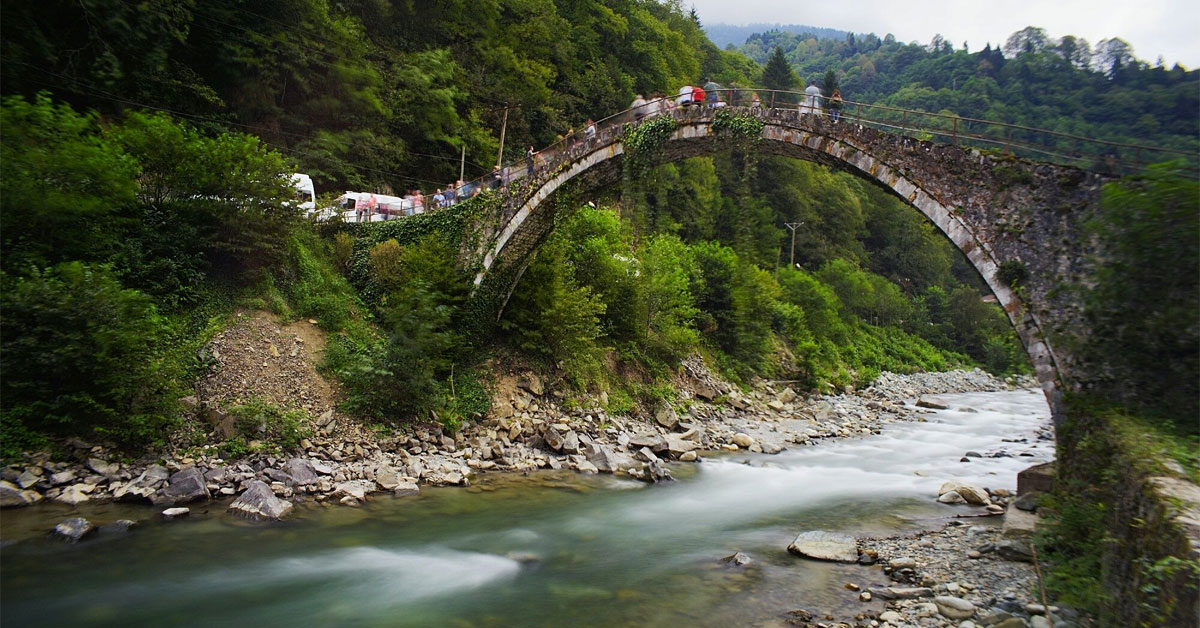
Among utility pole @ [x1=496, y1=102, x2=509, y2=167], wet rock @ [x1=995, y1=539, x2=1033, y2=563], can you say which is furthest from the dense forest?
wet rock @ [x1=995, y1=539, x2=1033, y2=563]

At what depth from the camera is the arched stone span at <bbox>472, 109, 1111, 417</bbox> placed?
9711 millimetres

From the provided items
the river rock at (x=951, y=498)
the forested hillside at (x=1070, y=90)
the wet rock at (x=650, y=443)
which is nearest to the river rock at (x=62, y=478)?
the wet rock at (x=650, y=443)

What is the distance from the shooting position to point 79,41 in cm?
1331

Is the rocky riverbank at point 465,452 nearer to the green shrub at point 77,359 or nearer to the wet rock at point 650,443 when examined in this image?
the wet rock at point 650,443

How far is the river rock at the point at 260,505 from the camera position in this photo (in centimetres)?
934

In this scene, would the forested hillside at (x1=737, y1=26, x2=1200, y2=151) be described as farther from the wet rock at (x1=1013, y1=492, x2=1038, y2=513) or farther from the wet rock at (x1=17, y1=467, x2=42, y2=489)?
the wet rock at (x1=17, y1=467, x2=42, y2=489)

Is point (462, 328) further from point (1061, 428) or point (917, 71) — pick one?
point (917, 71)

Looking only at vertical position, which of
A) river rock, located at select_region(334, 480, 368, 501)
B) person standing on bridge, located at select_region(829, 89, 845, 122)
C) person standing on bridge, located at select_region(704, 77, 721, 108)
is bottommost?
river rock, located at select_region(334, 480, 368, 501)

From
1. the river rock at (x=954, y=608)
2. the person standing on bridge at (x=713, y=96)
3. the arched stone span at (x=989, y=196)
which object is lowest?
the river rock at (x=954, y=608)

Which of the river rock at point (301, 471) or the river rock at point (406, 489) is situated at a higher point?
the river rock at point (301, 471)

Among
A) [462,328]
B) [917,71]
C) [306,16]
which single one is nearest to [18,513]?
[462,328]

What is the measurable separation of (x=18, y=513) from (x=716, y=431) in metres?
14.9

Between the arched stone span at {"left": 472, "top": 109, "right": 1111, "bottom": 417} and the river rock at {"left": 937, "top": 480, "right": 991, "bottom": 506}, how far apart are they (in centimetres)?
257

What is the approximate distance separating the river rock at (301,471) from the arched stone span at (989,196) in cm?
998
